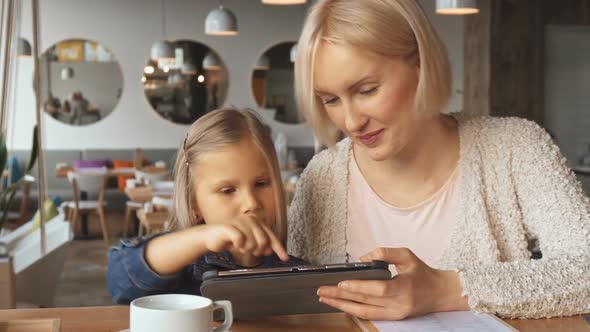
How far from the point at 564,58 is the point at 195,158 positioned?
8155 millimetres

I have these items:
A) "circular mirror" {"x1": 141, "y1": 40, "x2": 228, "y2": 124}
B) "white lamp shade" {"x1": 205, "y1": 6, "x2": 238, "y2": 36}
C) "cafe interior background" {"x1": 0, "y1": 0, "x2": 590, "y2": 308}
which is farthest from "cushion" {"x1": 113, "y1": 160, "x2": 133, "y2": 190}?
"white lamp shade" {"x1": 205, "y1": 6, "x2": 238, "y2": 36}

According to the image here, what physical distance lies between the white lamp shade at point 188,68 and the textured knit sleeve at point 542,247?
899cm

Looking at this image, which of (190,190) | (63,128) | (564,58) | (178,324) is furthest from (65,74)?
(178,324)

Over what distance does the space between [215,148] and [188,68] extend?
8.96m

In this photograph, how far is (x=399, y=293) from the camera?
1159 mm

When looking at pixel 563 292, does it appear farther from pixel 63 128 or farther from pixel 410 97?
pixel 63 128

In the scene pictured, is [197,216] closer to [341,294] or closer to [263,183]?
[263,183]

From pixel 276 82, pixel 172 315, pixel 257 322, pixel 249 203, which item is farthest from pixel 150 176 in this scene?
pixel 172 315

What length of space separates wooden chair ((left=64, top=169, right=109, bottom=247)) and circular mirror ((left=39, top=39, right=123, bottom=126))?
1.50 meters

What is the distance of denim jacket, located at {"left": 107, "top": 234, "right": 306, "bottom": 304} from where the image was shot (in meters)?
1.36

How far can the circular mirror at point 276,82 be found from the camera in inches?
406

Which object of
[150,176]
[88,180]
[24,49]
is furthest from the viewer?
[24,49]

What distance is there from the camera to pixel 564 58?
895 centimetres

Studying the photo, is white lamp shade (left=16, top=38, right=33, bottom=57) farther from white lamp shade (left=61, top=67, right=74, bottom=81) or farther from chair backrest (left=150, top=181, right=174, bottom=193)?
chair backrest (left=150, top=181, right=174, bottom=193)
